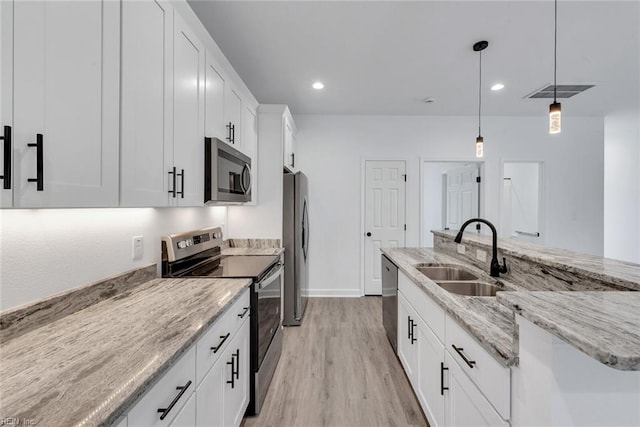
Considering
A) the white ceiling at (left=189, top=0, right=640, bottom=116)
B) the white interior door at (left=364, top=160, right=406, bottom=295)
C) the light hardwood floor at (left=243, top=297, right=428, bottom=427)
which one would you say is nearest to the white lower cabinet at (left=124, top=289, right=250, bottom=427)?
the light hardwood floor at (left=243, top=297, right=428, bottom=427)

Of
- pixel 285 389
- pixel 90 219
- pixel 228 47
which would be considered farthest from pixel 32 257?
pixel 228 47

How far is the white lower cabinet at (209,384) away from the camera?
2.79ft

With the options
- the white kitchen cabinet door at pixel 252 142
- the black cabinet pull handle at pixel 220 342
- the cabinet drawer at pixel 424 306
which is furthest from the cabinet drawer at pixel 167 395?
the white kitchen cabinet door at pixel 252 142

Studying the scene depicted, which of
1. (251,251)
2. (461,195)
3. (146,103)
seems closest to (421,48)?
(146,103)

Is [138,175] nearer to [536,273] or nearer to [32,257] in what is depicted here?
[32,257]

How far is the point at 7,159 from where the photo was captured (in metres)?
0.70

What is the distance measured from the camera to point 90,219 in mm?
1332

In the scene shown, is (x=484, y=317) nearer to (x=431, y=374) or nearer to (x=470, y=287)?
(x=431, y=374)

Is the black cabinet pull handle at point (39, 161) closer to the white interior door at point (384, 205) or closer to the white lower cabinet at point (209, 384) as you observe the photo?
the white lower cabinet at point (209, 384)

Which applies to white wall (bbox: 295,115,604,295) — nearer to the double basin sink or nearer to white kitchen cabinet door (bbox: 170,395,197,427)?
the double basin sink

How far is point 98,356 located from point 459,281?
2.03 meters

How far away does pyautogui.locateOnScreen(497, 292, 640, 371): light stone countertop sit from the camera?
1.86ft

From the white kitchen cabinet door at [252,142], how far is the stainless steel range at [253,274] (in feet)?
2.16

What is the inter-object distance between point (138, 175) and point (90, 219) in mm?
384
